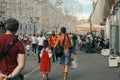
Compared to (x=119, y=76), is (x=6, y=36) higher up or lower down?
higher up

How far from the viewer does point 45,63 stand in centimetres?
1545

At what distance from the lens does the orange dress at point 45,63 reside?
15.4 m

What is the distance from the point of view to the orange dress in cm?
1538

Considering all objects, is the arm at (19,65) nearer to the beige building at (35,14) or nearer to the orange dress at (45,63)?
the orange dress at (45,63)

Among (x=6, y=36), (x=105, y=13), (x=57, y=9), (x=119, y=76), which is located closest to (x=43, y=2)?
(x=57, y=9)

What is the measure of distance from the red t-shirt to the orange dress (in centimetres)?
862

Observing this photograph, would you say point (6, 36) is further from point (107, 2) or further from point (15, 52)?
point (107, 2)

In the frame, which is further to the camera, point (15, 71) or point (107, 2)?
point (107, 2)

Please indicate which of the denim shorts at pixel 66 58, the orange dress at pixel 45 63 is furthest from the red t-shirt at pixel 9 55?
the denim shorts at pixel 66 58

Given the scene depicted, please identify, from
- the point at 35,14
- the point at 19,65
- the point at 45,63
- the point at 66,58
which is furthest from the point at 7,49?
the point at 35,14

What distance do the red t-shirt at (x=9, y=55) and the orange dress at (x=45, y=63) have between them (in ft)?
28.3

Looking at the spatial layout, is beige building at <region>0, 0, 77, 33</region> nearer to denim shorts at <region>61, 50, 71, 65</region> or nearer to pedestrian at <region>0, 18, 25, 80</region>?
denim shorts at <region>61, 50, 71, 65</region>

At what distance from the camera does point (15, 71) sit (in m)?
6.57

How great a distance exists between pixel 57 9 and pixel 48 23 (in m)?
3.26
